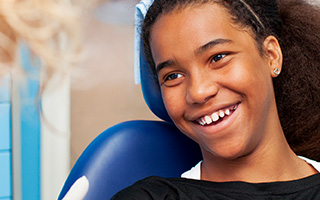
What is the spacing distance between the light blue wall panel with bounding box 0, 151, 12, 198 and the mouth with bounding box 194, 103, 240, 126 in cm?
128

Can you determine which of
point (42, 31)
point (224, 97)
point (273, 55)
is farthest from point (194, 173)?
point (42, 31)

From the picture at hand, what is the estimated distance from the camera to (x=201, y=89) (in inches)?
37.3

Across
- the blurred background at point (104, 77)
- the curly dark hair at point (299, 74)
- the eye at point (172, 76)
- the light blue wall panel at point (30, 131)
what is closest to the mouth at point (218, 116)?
the eye at point (172, 76)

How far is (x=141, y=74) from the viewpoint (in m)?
1.13

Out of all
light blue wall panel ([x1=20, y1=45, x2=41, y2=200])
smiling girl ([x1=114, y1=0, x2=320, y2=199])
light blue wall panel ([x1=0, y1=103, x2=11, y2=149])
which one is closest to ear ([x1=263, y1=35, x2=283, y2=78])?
smiling girl ([x1=114, y1=0, x2=320, y2=199])

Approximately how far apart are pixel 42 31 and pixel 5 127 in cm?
49

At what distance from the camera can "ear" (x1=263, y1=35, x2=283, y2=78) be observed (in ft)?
3.50

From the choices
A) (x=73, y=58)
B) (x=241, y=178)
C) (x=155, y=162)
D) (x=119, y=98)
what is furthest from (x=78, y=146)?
(x=241, y=178)

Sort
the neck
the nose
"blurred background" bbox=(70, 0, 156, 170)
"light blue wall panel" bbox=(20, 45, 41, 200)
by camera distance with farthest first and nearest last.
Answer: "blurred background" bbox=(70, 0, 156, 170)
"light blue wall panel" bbox=(20, 45, 41, 200)
the neck
the nose

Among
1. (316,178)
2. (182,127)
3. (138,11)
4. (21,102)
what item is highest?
(138,11)

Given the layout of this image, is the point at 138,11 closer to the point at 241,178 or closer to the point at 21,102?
the point at 241,178

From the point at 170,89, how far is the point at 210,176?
0.24 meters

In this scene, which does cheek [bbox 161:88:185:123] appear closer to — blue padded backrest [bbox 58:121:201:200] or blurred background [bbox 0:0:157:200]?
blue padded backrest [bbox 58:121:201:200]

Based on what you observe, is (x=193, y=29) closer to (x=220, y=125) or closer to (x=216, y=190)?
(x=220, y=125)
